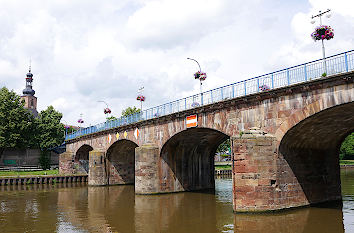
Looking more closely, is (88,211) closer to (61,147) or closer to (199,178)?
(199,178)

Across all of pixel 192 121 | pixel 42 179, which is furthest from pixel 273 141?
pixel 42 179

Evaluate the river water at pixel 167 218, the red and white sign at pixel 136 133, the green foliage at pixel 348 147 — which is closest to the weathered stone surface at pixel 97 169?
the red and white sign at pixel 136 133

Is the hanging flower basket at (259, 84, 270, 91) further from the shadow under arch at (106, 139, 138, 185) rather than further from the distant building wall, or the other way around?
the distant building wall

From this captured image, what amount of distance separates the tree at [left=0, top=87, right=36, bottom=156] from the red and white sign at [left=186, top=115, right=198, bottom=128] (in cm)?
4373

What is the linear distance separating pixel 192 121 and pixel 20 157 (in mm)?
50726

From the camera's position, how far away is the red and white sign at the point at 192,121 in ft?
82.0

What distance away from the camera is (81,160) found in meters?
53.6

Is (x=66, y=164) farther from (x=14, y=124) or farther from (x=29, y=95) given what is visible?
(x=29, y=95)

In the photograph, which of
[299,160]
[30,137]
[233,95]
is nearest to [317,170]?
[299,160]

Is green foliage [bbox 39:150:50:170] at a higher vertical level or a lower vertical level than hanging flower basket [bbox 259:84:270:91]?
lower

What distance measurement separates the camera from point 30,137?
6194cm

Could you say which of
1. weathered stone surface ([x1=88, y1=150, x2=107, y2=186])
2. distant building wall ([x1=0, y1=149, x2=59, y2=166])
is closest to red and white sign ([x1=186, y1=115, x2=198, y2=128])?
weathered stone surface ([x1=88, y1=150, x2=107, y2=186])

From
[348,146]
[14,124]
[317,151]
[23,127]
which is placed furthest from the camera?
[348,146]

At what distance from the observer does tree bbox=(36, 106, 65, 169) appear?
65312 mm
